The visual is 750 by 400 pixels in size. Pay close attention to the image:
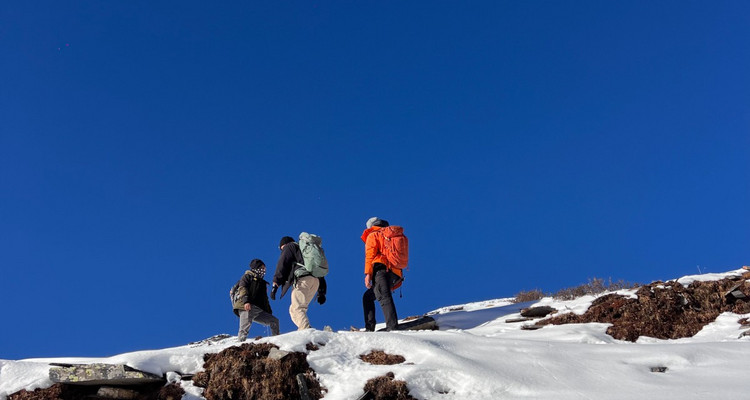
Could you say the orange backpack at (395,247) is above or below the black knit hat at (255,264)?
below

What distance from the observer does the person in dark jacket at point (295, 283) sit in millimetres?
10531

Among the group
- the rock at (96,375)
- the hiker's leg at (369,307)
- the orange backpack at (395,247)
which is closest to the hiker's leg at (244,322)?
the hiker's leg at (369,307)

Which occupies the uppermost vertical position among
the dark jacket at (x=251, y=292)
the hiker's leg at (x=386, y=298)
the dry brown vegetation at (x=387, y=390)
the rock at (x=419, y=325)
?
the dark jacket at (x=251, y=292)

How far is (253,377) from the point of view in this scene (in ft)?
20.0

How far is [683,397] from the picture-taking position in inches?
195

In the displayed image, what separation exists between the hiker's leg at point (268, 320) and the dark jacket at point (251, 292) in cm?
14

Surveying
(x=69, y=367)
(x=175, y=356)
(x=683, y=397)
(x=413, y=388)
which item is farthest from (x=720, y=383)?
(x=69, y=367)

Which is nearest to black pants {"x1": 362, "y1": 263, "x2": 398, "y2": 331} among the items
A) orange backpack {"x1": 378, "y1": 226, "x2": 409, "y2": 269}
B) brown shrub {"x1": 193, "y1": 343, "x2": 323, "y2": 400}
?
orange backpack {"x1": 378, "y1": 226, "x2": 409, "y2": 269}

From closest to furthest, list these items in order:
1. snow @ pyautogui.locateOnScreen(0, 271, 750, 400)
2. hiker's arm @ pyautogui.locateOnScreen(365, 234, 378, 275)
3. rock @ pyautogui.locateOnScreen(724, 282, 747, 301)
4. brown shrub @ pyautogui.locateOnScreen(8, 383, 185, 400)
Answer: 1. snow @ pyautogui.locateOnScreen(0, 271, 750, 400)
2. brown shrub @ pyautogui.locateOnScreen(8, 383, 185, 400)
3. rock @ pyautogui.locateOnScreen(724, 282, 747, 301)
4. hiker's arm @ pyautogui.locateOnScreen(365, 234, 378, 275)

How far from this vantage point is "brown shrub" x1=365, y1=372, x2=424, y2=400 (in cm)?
563

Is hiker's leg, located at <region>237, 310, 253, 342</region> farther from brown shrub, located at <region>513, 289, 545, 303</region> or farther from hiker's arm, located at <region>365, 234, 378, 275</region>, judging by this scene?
brown shrub, located at <region>513, 289, 545, 303</region>

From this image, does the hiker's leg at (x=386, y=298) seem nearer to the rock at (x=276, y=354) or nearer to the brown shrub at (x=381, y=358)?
the brown shrub at (x=381, y=358)

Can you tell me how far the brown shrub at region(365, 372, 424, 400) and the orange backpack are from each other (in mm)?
4954

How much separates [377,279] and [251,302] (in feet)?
8.66
